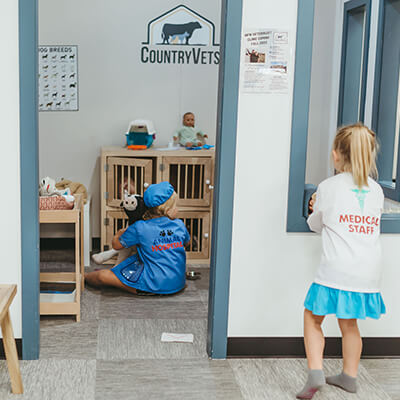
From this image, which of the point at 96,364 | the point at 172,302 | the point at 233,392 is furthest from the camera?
the point at 172,302

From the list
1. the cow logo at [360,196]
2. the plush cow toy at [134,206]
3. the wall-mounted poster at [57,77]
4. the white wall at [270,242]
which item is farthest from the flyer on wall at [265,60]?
the wall-mounted poster at [57,77]

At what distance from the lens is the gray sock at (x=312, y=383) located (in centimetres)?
250

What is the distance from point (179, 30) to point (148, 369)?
296cm

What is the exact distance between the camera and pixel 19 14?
8.59 ft

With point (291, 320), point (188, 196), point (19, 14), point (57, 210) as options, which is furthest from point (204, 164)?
point (19, 14)

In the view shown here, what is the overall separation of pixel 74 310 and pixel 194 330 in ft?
2.21

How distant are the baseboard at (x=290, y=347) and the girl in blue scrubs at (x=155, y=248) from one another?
3.25 ft

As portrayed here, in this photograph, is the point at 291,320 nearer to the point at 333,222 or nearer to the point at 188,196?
the point at 333,222

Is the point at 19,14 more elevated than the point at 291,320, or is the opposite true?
the point at 19,14

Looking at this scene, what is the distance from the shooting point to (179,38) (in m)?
4.86

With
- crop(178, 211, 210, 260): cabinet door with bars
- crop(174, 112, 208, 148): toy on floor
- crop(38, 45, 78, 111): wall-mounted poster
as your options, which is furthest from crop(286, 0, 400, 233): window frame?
crop(38, 45, 78, 111): wall-mounted poster

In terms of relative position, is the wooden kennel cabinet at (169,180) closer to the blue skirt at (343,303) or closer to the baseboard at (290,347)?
the baseboard at (290,347)

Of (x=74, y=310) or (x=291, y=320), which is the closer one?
(x=291, y=320)

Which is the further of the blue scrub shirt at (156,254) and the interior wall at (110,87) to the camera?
the interior wall at (110,87)
